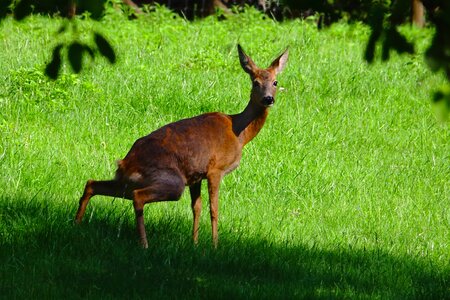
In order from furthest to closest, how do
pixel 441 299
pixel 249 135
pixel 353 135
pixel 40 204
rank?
pixel 353 135 → pixel 249 135 → pixel 40 204 → pixel 441 299

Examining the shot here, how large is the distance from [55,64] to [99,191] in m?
2.91

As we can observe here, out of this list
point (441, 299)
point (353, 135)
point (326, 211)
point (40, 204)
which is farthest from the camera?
point (353, 135)

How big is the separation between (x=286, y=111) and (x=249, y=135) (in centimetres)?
330

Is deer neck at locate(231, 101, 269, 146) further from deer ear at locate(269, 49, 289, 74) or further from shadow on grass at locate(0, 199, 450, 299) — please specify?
shadow on grass at locate(0, 199, 450, 299)

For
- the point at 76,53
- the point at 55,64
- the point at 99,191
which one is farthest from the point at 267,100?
Result: the point at 76,53

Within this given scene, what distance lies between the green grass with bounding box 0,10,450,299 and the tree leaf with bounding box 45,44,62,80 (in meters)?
0.29

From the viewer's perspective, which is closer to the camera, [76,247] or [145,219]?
[76,247]

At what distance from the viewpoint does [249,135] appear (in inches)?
336

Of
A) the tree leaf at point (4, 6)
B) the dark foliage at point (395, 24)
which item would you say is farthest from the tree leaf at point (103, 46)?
the dark foliage at point (395, 24)

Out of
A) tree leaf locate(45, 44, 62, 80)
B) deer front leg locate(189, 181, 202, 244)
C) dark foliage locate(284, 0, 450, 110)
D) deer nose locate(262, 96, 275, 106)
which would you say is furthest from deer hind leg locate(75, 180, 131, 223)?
dark foliage locate(284, 0, 450, 110)

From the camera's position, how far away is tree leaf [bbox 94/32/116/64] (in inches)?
177

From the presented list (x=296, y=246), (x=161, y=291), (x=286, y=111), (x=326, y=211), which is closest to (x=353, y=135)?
(x=286, y=111)

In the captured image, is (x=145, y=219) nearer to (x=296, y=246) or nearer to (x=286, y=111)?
(x=296, y=246)

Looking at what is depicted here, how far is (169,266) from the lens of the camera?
6.90 metres
